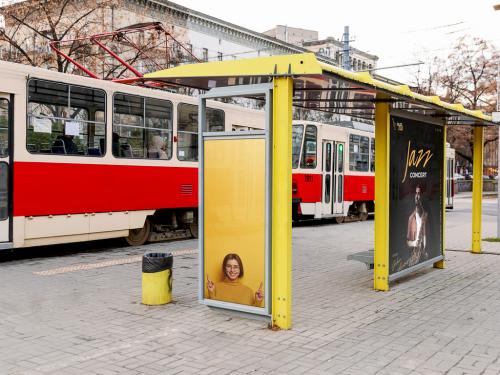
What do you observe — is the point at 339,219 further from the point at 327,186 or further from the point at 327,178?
the point at 327,178

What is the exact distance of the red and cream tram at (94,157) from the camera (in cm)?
973

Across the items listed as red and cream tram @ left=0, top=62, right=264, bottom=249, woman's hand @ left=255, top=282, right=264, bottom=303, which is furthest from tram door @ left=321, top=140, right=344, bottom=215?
woman's hand @ left=255, top=282, right=264, bottom=303

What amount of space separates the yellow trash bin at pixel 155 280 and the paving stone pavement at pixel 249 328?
0.51ft

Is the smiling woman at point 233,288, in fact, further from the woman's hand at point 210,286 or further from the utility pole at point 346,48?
the utility pole at point 346,48

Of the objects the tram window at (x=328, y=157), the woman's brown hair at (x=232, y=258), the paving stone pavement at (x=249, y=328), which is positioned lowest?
the paving stone pavement at (x=249, y=328)

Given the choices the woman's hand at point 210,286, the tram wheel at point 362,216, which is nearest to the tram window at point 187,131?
the woman's hand at point 210,286

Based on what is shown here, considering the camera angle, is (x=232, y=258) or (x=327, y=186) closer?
(x=232, y=258)

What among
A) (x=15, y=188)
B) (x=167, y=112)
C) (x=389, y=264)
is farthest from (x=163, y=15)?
(x=389, y=264)

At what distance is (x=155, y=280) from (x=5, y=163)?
165 inches

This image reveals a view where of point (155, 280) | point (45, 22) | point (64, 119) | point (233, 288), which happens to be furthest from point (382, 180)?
point (45, 22)

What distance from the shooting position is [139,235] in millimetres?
12633

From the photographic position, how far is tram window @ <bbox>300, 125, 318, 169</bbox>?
17.9 m

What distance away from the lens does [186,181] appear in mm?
13297

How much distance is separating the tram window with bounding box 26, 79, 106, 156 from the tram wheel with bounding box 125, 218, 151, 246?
2.10m
